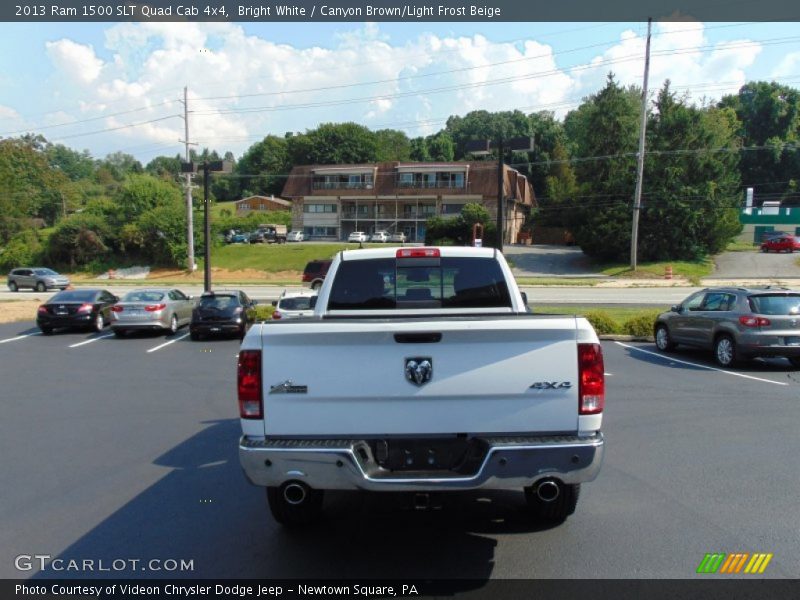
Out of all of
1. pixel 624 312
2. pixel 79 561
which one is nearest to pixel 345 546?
pixel 79 561

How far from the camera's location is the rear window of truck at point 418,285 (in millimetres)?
6121

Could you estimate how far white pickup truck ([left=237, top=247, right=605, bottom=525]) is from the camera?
4191 millimetres

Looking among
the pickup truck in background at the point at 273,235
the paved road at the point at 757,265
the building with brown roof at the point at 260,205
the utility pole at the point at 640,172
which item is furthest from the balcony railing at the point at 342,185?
the paved road at the point at 757,265

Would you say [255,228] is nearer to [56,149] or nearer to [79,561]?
[79,561]

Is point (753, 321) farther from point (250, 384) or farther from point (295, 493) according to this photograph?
point (250, 384)

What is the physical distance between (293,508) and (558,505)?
2034 mm

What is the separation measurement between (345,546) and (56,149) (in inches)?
7731

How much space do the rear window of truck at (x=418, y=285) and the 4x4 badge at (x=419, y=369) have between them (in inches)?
71.7

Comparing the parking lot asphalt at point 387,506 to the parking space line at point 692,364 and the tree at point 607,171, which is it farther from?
the tree at point 607,171

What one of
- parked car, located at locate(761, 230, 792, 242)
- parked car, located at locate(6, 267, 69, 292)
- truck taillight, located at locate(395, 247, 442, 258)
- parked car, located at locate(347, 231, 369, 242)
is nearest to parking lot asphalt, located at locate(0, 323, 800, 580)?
truck taillight, located at locate(395, 247, 442, 258)

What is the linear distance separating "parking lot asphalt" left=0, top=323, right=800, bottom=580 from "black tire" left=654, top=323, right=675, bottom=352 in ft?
15.5

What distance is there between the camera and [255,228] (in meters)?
82.2

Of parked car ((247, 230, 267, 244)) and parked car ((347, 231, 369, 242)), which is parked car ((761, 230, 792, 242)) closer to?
parked car ((347, 231, 369, 242))

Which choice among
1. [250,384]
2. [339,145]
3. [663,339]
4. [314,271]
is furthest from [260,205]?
[250,384]
